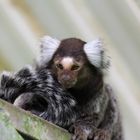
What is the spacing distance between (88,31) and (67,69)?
851mm

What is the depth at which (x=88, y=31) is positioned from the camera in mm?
3652

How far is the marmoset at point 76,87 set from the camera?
2.68 meters

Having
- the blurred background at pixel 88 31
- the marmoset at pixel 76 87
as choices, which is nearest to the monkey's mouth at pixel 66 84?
the marmoset at pixel 76 87

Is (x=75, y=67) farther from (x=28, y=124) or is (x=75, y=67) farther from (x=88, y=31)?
(x=28, y=124)

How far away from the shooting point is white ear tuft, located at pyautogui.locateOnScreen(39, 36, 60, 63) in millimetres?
2986

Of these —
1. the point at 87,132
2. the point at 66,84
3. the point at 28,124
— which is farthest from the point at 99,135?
the point at 28,124

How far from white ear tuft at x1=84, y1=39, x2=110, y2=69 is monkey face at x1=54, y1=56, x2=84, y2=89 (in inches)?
2.4

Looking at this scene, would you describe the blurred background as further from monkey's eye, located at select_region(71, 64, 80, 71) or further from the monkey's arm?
the monkey's arm

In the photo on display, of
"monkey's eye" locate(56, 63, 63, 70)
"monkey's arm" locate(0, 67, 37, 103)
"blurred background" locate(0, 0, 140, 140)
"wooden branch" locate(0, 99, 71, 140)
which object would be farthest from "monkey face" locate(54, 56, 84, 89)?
"wooden branch" locate(0, 99, 71, 140)

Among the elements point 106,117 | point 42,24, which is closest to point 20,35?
point 42,24

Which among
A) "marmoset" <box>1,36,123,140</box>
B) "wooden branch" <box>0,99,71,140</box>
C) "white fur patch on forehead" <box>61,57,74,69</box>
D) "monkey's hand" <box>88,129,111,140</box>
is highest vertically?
"wooden branch" <box>0,99,71,140</box>

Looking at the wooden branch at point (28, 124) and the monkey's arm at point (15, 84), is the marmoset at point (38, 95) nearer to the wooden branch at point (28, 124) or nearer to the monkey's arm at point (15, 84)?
the monkey's arm at point (15, 84)

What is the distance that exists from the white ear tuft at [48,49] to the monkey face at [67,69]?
6 cm

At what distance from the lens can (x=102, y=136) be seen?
272cm
